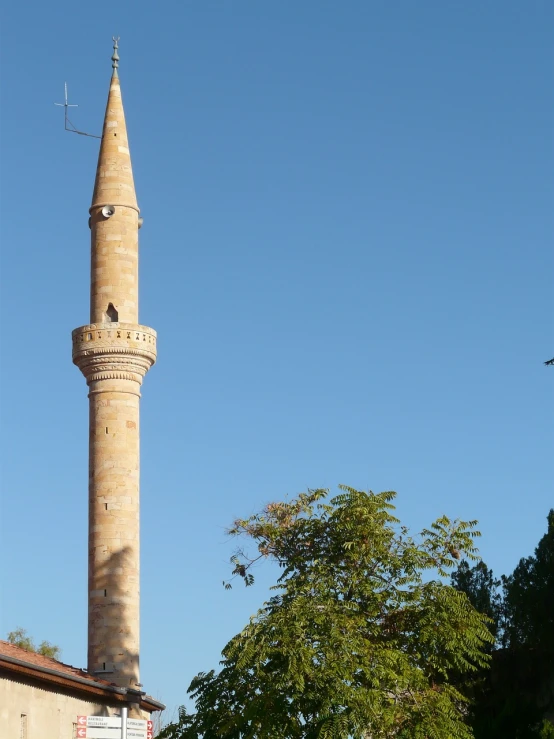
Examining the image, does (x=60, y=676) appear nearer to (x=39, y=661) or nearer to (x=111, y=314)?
(x=39, y=661)

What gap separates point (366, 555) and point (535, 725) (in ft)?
29.7

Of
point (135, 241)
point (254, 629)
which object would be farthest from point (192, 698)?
point (135, 241)

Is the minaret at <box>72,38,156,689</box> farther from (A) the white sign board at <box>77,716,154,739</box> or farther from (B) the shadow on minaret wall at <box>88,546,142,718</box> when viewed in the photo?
(A) the white sign board at <box>77,716,154,739</box>

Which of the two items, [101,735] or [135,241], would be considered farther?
[135,241]

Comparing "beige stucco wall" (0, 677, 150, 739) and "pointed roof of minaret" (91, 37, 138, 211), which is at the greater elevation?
"pointed roof of minaret" (91, 37, 138, 211)

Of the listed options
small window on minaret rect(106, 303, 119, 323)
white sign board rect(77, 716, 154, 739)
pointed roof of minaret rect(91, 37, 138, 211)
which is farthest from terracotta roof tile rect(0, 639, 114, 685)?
pointed roof of minaret rect(91, 37, 138, 211)

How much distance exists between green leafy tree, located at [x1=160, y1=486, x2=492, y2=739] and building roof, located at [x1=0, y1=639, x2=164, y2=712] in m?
2.39

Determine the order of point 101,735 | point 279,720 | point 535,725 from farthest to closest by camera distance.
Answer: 1. point 535,725
2. point 279,720
3. point 101,735

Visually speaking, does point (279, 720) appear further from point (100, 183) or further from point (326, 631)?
point (100, 183)

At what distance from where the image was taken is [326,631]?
84.6ft

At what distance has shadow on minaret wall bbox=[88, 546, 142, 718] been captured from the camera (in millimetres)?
33188

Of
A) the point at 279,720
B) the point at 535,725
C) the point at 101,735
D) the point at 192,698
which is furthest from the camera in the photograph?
the point at 535,725

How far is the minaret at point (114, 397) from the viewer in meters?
33.8

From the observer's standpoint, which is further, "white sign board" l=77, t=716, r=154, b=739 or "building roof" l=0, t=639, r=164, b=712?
"building roof" l=0, t=639, r=164, b=712
